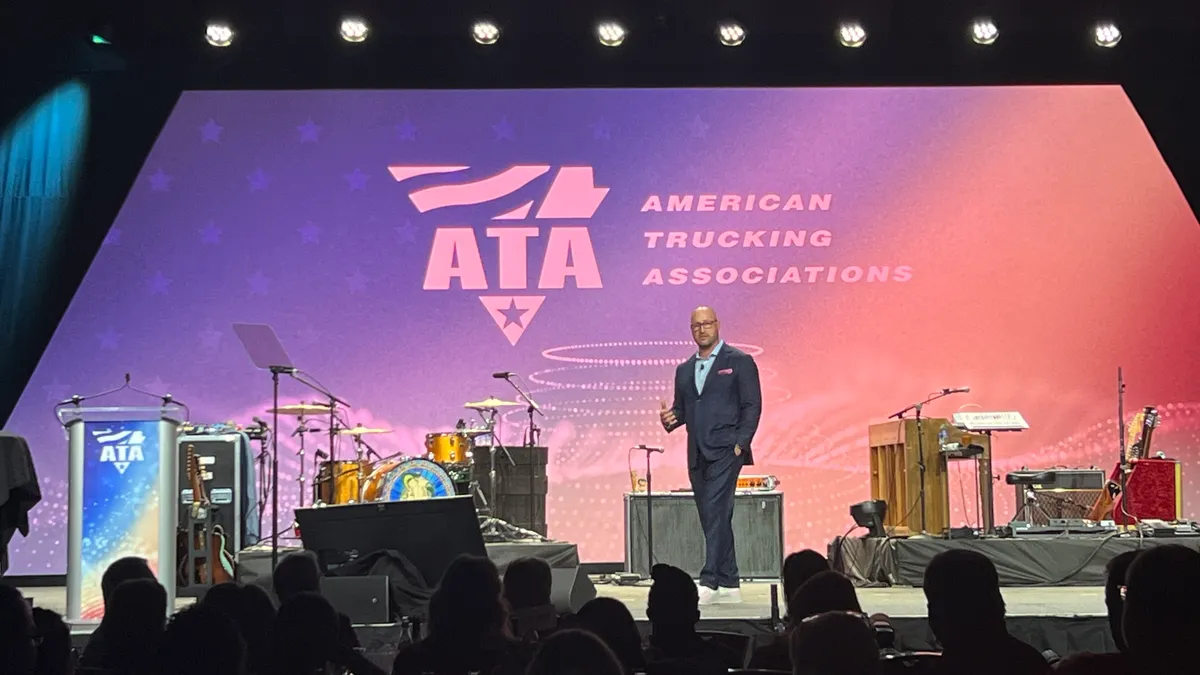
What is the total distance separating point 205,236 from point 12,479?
3.55 metres

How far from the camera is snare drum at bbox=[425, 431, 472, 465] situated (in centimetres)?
957

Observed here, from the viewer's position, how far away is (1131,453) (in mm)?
9781

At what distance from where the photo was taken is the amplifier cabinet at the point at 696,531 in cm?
938

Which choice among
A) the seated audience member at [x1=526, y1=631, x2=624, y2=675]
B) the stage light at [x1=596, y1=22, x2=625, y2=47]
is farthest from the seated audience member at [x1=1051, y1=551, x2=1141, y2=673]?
A: the stage light at [x1=596, y1=22, x2=625, y2=47]

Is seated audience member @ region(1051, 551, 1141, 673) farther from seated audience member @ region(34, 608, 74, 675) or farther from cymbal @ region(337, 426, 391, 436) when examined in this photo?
cymbal @ region(337, 426, 391, 436)

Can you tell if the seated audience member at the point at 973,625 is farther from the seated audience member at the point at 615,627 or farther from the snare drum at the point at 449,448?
the snare drum at the point at 449,448

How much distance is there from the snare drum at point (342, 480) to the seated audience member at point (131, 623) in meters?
5.78

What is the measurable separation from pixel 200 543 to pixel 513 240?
3.16m

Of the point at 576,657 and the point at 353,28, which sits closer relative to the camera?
the point at 576,657

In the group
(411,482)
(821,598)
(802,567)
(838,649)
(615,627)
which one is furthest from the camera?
(411,482)

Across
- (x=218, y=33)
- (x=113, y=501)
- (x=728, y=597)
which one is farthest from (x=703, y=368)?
(x=218, y=33)

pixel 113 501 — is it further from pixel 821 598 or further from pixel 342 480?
pixel 821 598

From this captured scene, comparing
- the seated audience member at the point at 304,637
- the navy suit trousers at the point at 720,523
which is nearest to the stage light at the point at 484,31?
the navy suit trousers at the point at 720,523

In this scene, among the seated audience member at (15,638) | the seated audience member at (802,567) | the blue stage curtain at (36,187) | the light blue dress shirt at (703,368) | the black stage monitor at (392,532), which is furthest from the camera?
the blue stage curtain at (36,187)
